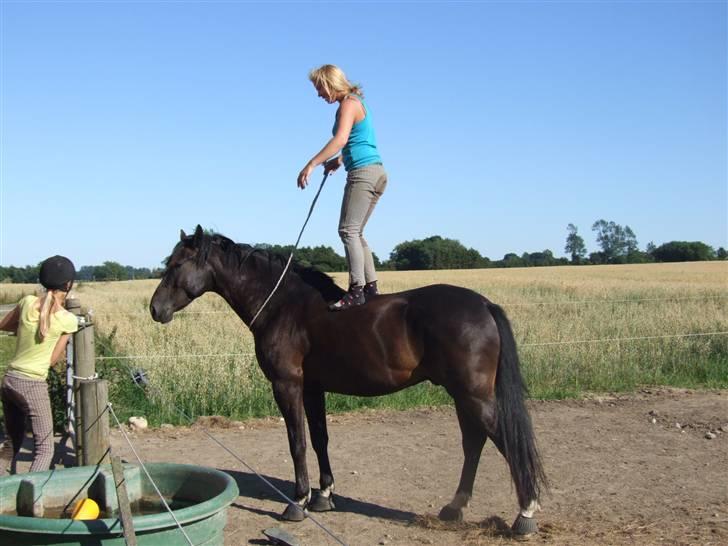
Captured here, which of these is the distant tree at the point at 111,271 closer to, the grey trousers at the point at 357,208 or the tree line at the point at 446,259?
the tree line at the point at 446,259

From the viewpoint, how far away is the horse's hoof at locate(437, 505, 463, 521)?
5.27 m

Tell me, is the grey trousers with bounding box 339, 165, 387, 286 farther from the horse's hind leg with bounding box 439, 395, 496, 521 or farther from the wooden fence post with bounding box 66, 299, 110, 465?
the wooden fence post with bounding box 66, 299, 110, 465

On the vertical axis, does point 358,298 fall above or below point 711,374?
above

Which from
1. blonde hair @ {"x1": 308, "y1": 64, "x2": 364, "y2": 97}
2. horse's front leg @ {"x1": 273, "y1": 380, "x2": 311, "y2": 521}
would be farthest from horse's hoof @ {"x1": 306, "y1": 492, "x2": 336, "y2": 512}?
blonde hair @ {"x1": 308, "y1": 64, "x2": 364, "y2": 97}

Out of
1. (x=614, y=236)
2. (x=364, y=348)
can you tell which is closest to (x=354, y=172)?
(x=364, y=348)

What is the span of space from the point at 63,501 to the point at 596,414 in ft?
21.7

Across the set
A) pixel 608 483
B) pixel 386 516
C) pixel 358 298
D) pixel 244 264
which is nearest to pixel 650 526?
pixel 608 483

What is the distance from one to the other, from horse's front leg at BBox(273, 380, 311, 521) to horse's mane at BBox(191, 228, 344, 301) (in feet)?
2.55

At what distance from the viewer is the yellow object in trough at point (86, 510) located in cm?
381

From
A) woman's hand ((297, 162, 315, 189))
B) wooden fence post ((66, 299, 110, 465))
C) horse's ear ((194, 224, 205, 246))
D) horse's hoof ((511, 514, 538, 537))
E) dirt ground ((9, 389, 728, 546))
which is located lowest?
dirt ground ((9, 389, 728, 546))

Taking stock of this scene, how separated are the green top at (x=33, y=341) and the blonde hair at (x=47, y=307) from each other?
24 millimetres

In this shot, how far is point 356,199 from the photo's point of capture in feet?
17.5

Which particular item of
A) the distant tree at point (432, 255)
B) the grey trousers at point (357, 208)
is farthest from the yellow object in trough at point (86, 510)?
the distant tree at point (432, 255)

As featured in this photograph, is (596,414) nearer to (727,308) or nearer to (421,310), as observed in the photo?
(421,310)
